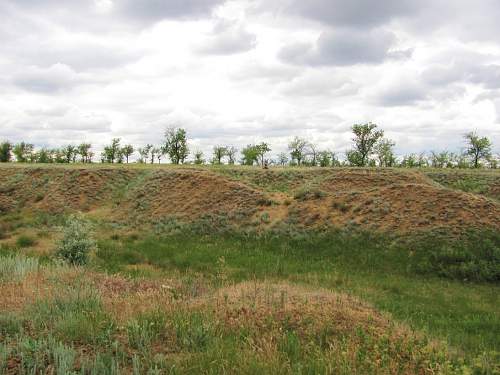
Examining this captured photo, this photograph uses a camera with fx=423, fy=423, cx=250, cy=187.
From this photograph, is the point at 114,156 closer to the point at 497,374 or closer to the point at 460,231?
the point at 460,231

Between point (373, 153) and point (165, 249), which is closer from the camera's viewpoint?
point (165, 249)

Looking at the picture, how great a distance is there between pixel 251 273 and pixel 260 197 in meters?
11.0

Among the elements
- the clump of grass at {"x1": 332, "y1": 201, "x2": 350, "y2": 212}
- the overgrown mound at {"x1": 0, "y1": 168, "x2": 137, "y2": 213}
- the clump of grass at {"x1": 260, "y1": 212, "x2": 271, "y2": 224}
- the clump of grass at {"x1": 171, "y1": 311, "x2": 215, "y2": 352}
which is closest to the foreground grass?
the clump of grass at {"x1": 171, "y1": 311, "x2": 215, "y2": 352}

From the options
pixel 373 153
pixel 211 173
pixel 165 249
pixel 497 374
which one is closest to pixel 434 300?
pixel 497 374

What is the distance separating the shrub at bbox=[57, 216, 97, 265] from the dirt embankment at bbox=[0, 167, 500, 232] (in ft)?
32.6

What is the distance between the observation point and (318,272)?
54.4 ft

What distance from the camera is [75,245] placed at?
53.2 feet

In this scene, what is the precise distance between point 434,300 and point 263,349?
30.3 feet

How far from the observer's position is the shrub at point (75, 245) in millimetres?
16078

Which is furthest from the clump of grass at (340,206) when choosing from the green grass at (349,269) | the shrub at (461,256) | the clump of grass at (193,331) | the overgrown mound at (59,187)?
the overgrown mound at (59,187)

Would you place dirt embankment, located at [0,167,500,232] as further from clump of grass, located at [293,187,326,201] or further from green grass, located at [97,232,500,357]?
green grass, located at [97,232,500,357]

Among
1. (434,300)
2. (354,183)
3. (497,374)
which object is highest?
(354,183)

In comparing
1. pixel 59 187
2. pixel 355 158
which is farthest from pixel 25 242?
pixel 355 158

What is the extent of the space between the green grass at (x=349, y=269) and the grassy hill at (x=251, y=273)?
0.09 m
